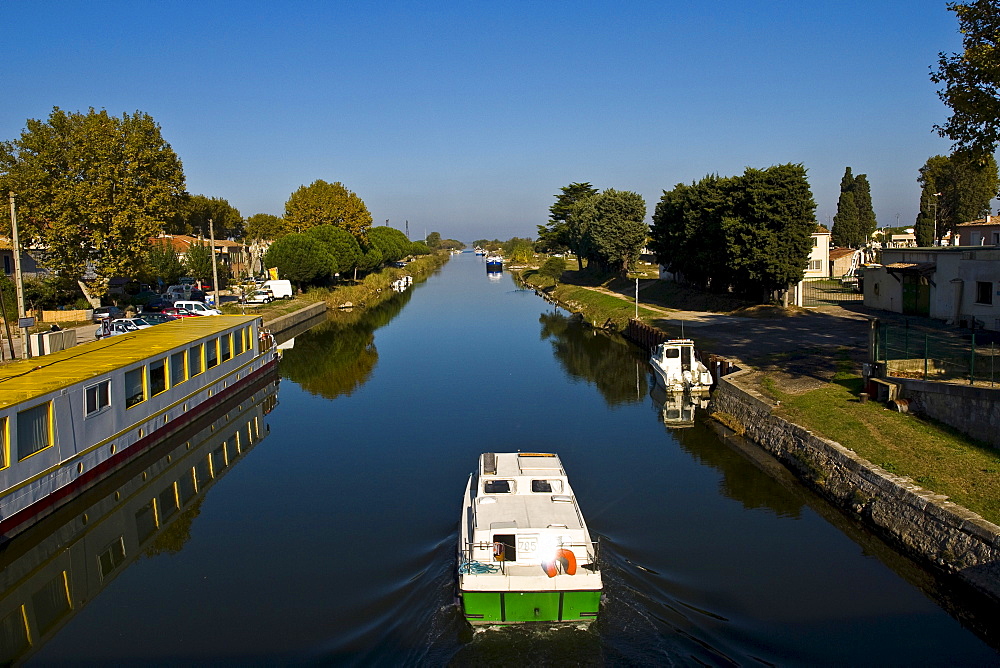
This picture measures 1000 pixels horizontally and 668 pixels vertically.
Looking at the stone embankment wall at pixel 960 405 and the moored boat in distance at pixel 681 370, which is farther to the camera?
the moored boat in distance at pixel 681 370

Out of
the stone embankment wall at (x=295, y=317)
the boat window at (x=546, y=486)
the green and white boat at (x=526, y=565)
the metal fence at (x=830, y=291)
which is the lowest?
the stone embankment wall at (x=295, y=317)

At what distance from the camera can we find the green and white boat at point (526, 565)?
11.8 metres

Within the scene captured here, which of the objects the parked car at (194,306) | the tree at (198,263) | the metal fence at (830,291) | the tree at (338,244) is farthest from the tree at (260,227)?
the metal fence at (830,291)

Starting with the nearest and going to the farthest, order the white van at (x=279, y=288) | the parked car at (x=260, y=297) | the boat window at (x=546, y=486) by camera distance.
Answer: the boat window at (x=546, y=486), the parked car at (x=260, y=297), the white van at (x=279, y=288)

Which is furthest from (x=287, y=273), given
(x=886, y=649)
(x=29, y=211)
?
(x=886, y=649)

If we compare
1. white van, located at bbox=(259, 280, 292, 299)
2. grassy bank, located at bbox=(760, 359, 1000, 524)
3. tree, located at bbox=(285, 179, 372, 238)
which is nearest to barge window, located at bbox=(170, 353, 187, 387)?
grassy bank, located at bbox=(760, 359, 1000, 524)

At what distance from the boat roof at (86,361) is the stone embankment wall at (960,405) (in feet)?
70.1

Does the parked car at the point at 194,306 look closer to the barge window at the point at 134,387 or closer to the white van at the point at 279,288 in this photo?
the white van at the point at 279,288

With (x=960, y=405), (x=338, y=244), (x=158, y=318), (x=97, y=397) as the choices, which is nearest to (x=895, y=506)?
(x=960, y=405)

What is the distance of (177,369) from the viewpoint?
2612cm

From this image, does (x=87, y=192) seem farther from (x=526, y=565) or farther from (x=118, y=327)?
(x=526, y=565)

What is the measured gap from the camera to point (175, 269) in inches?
2534

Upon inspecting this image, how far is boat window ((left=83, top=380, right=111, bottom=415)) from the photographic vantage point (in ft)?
64.4

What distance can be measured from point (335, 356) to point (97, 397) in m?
24.1
